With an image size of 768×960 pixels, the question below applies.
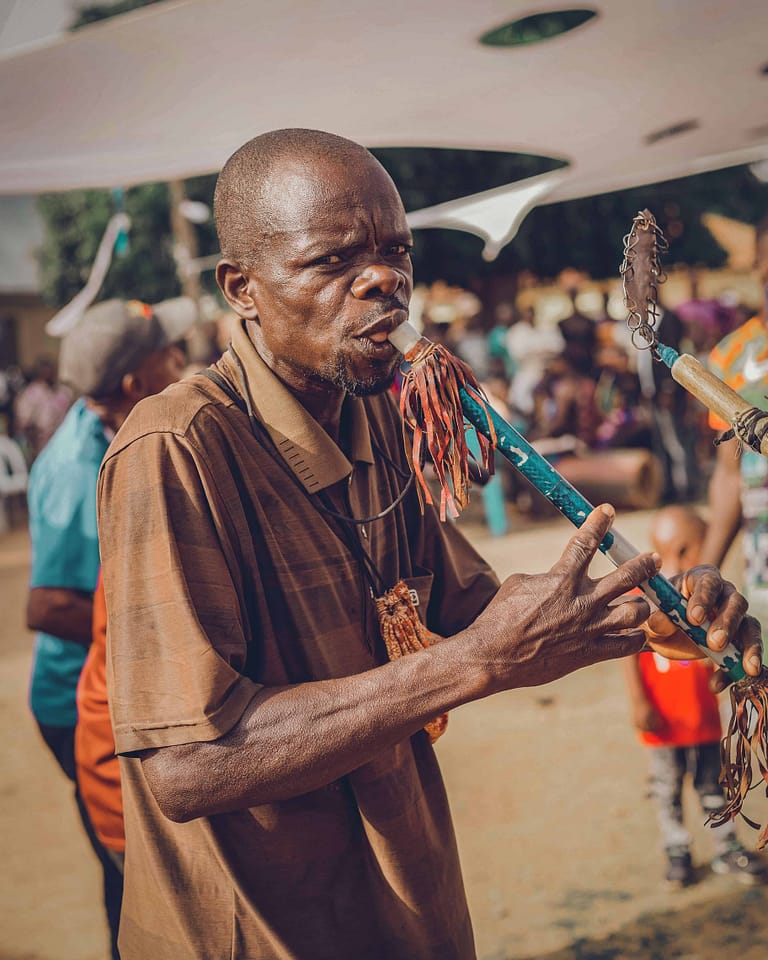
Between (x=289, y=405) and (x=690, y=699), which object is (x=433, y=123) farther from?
(x=289, y=405)

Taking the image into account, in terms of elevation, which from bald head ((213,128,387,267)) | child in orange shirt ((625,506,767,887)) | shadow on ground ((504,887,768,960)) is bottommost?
shadow on ground ((504,887,768,960))

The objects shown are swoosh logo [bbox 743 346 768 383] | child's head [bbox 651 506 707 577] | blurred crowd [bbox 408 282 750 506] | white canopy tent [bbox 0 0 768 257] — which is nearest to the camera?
swoosh logo [bbox 743 346 768 383]

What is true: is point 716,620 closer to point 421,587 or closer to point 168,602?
point 421,587

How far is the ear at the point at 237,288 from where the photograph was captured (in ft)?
5.12

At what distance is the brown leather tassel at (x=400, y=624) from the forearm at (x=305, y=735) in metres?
0.27

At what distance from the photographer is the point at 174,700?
4.25 ft

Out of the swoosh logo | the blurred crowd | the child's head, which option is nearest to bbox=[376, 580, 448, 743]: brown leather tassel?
the swoosh logo

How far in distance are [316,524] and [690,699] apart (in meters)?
2.47

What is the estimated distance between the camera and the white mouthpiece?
146 centimetres

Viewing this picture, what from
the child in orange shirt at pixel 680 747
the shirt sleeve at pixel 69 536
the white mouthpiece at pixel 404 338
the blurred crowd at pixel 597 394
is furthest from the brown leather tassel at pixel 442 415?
the blurred crowd at pixel 597 394

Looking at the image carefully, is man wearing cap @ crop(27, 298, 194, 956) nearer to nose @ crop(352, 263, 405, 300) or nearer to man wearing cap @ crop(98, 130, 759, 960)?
man wearing cap @ crop(98, 130, 759, 960)

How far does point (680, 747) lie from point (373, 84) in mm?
2874

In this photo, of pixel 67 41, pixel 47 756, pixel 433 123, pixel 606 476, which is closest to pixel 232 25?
pixel 67 41

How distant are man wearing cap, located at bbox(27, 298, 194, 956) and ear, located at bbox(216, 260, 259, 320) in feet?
4.70
